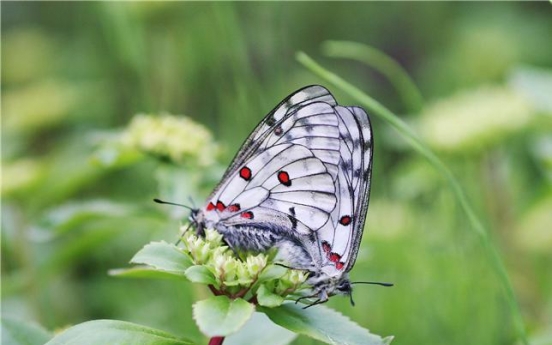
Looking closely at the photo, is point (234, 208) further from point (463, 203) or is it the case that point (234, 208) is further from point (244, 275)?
point (463, 203)

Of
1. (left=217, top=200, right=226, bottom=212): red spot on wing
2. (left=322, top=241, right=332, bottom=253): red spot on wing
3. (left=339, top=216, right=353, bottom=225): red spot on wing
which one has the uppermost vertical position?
(left=217, top=200, right=226, bottom=212): red spot on wing

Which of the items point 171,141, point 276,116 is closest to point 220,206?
point 276,116

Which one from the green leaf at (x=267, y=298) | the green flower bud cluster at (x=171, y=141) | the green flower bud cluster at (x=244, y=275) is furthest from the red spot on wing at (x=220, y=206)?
the green flower bud cluster at (x=171, y=141)

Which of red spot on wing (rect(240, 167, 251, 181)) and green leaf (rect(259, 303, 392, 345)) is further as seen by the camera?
red spot on wing (rect(240, 167, 251, 181))

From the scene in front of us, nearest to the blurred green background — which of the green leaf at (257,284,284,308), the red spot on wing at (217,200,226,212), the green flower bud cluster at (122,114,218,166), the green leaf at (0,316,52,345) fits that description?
the green flower bud cluster at (122,114,218,166)

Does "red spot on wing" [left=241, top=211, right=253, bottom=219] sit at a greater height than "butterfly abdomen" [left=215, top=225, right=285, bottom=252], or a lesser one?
greater

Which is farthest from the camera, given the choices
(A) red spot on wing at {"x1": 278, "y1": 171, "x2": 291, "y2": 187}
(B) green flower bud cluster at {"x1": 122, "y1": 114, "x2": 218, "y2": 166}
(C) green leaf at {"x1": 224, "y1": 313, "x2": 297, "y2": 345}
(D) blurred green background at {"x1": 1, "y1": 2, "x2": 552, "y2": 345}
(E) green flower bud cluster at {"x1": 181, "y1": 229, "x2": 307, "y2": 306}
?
(D) blurred green background at {"x1": 1, "y1": 2, "x2": 552, "y2": 345}

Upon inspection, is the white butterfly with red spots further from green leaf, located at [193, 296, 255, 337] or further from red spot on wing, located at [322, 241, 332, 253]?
green leaf, located at [193, 296, 255, 337]
